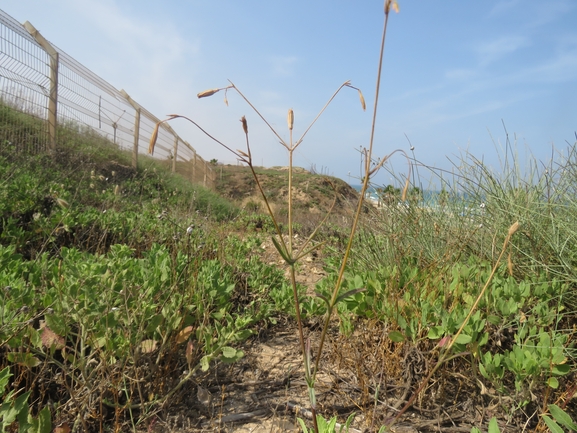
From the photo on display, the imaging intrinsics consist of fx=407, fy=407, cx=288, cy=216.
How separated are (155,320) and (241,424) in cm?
52

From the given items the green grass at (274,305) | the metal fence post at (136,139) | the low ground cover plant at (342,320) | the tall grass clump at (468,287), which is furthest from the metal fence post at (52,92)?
the tall grass clump at (468,287)

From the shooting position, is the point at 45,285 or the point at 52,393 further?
the point at 45,285

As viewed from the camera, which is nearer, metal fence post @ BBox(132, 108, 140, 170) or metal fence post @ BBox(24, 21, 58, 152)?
metal fence post @ BBox(24, 21, 58, 152)

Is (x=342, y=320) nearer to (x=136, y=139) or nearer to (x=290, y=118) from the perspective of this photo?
(x=290, y=118)

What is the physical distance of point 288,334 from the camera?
2.35m

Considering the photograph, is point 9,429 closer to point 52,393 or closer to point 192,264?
point 52,393

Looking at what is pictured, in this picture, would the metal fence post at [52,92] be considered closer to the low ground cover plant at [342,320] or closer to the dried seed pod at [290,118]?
the low ground cover plant at [342,320]

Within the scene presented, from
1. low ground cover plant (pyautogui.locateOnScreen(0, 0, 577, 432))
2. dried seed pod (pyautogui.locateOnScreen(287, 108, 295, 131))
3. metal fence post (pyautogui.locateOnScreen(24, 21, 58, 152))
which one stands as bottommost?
low ground cover plant (pyautogui.locateOnScreen(0, 0, 577, 432))

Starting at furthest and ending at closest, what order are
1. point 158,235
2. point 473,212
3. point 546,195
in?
point 158,235 → point 473,212 → point 546,195

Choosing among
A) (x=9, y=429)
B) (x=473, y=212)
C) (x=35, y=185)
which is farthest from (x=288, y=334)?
(x=35, y=185)

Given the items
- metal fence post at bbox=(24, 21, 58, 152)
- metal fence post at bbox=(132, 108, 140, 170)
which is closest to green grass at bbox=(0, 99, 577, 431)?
metal fence post at bbox=(24, 21, 58, 152)

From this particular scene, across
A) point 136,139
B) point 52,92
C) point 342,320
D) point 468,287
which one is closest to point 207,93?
point 342,320

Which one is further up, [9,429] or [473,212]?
[473,212]

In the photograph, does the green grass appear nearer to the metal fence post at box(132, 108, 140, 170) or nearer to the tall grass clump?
the tall grass clump
